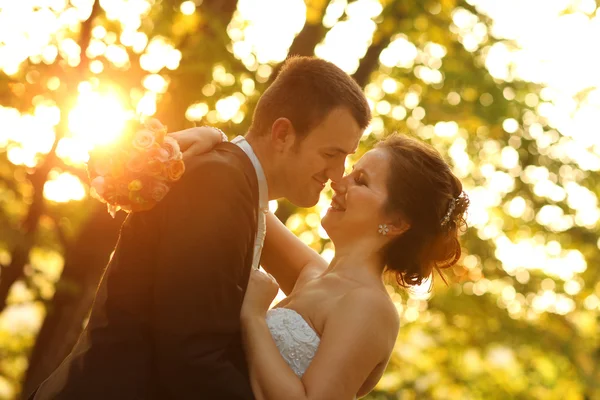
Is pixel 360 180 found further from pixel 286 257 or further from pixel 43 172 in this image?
pixel 43 172

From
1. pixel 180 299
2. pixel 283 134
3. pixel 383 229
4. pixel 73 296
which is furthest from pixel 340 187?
pixel 73 296

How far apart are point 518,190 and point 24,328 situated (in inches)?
376

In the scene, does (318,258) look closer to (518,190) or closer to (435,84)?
(435,84)

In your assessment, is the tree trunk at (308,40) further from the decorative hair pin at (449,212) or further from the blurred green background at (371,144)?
the decorative hair pin at (449,212)

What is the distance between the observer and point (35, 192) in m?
7.94

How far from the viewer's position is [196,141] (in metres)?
3.71

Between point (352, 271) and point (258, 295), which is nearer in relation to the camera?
point (258, 295)

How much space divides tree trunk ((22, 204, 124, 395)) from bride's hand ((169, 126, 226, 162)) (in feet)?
14.5

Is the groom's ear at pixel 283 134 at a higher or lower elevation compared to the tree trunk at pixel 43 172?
higher

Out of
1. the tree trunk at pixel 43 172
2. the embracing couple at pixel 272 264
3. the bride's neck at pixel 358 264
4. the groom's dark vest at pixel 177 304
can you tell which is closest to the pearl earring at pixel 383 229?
the embracing couple at pixel 272 264

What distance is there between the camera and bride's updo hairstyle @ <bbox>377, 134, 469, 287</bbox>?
4.32m

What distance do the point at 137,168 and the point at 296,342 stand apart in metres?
1.11

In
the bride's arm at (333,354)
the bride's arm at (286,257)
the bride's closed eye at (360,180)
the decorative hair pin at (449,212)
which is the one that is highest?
the bride's closed eye at (360,180)

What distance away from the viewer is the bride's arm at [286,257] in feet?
15.5
